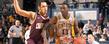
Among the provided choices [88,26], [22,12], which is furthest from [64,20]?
[88,26]

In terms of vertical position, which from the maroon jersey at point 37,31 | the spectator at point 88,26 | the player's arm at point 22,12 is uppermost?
the player's arm at point 22,12

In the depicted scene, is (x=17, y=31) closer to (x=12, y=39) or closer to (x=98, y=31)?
(x=12, y=39)

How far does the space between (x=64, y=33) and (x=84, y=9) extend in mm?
8493

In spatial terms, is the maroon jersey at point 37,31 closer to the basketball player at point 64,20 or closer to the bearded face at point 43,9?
the bearded face at point 43,9

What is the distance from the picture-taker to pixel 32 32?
651 centimetres

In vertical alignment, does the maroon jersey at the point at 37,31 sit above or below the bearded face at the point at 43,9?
below

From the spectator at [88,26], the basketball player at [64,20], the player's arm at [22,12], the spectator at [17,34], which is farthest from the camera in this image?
the spectator at [88,26]

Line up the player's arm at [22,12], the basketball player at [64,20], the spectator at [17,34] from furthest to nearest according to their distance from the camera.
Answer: the spectator at [17,34] → the basketball player at [64,20] → the player's arm at [22,12]

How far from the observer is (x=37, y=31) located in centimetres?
652

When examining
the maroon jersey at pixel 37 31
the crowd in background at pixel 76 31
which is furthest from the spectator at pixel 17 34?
the maroon jersey at pixel 37 31

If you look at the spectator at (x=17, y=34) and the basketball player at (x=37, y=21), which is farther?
the spectator at (x=17, y=34)

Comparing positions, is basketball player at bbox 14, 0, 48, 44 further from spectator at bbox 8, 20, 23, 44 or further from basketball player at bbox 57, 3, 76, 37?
spectator at bbox 8, 20, 23, 44

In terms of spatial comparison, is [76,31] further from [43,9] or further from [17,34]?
[17,34]

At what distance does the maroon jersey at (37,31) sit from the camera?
21.0 feet
